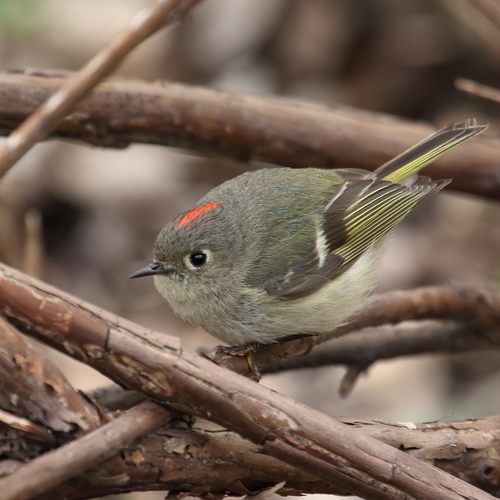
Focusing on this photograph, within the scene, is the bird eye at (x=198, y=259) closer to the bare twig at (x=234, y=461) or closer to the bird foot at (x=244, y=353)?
the bird foot at (x=244, y=353)

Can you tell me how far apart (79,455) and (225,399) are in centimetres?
40

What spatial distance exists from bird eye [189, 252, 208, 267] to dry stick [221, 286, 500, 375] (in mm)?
481

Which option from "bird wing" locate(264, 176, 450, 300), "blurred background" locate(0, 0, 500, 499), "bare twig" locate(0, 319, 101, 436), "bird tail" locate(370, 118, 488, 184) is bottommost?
"bare twig" locate(0, 319, 101, 436)

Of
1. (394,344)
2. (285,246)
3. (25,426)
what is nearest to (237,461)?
(25,426)

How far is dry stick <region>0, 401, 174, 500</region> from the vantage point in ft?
4.80

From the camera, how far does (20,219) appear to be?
5.14 m

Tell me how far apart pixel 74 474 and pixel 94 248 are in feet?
12.9

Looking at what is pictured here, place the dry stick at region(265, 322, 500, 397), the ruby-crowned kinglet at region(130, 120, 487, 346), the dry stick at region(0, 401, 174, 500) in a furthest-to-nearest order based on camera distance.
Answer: the dry stick at region(265, 322, 500, 397) → the ruby-crowned kinglet at region(130, 120, 487, 346) → the dry stick at region(0, 401, 174, 500)

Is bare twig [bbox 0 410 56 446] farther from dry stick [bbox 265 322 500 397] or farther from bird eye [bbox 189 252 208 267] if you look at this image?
dry stick [bbox 265 322 500 397]

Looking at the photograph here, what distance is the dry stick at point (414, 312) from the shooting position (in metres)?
2.83

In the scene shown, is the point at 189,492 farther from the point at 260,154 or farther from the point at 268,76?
the point at 268,76

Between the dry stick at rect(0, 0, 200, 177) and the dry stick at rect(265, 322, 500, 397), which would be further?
the dry stick at rect(265, 322, 500, 397)

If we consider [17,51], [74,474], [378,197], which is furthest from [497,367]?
[17,51]

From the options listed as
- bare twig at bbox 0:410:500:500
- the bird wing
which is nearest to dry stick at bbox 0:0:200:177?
bare twig at bbox 0:410:500:500
